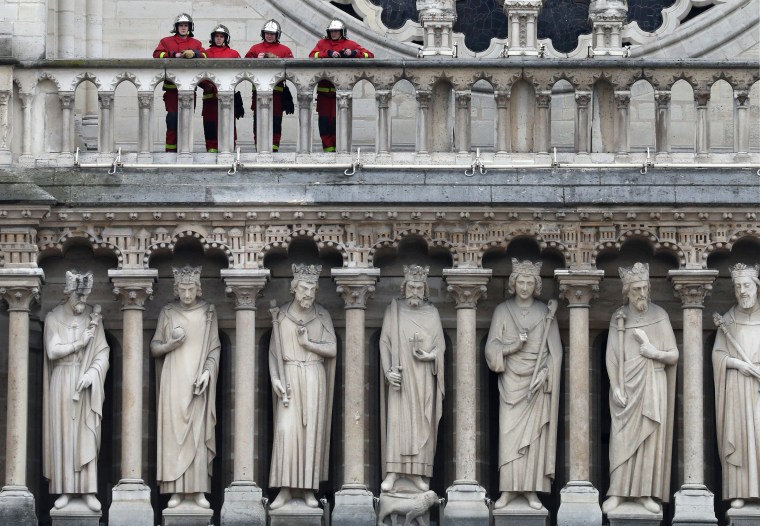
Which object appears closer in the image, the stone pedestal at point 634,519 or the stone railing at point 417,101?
the stone pedestal at point 634,519

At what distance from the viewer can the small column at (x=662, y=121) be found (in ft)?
130

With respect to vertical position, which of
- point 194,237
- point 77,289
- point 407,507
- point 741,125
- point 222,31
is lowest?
point 407,507

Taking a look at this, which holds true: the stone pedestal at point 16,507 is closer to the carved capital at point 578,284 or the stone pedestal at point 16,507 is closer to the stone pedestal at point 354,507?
the stone pedestal at point 354,507

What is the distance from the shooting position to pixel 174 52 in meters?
40.2

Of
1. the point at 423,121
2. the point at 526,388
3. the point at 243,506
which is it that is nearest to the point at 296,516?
the point at 243,506

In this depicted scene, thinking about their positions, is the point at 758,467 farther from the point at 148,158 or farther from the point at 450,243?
the point at 148,158

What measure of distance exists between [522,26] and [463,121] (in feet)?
3.77

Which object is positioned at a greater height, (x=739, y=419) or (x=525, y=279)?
(x=525, y=279)

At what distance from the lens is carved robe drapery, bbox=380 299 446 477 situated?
129 feet

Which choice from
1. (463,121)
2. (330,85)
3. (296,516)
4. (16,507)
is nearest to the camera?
(16,507)

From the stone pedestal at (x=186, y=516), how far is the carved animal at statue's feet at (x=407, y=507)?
1.60 metres

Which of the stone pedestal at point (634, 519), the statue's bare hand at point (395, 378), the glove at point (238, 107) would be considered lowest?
the stone pedestal at point (634, 519)

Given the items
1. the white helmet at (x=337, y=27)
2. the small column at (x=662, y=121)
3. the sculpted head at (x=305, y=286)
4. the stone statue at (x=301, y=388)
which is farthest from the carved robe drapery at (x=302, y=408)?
the small column at (x=662, y=121)

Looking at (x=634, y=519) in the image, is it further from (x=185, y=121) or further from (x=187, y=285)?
(x=185, y=121)
